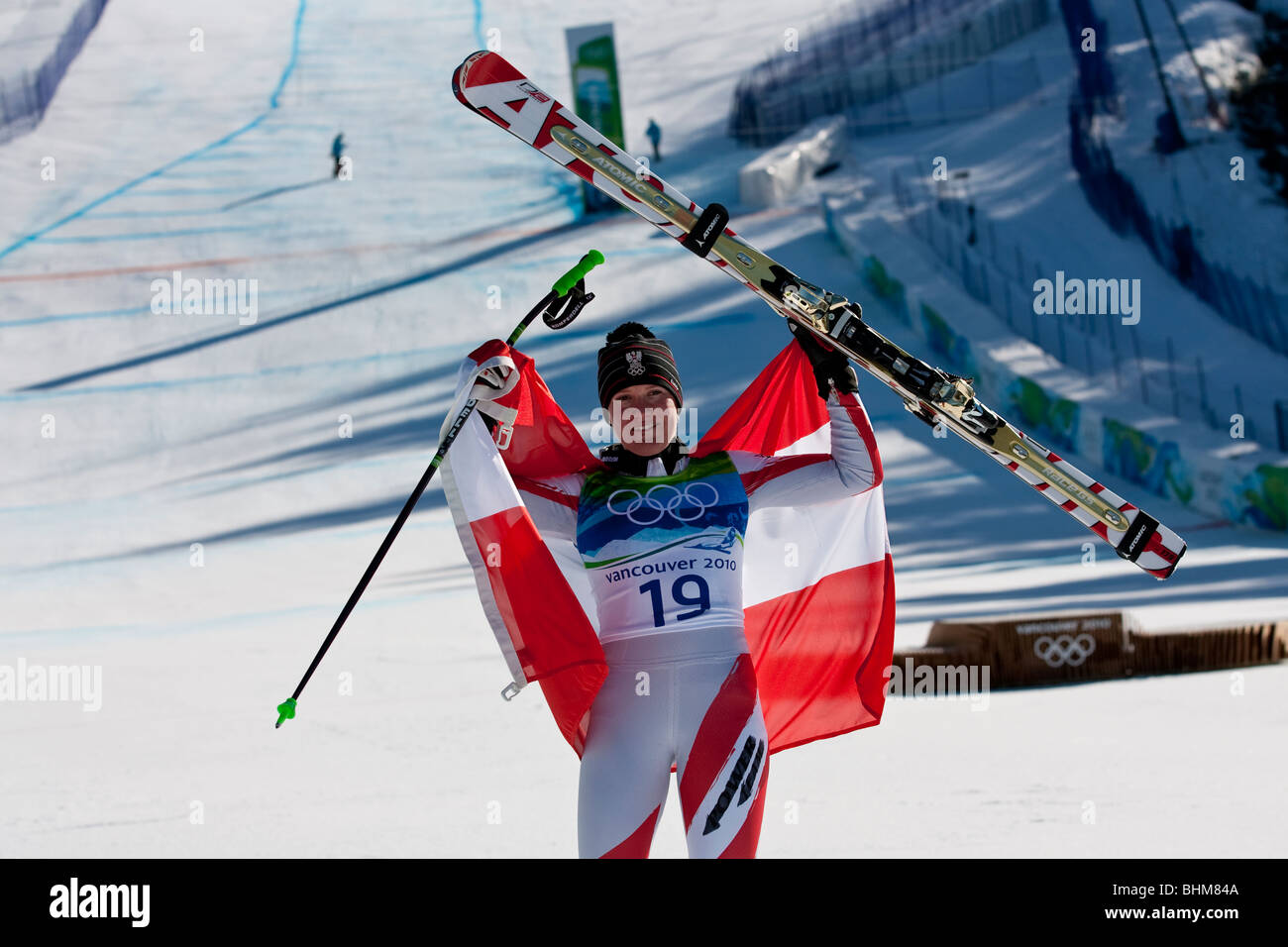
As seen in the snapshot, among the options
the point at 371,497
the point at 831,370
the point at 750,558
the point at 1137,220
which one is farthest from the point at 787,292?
the point at 1137,220

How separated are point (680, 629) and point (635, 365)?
0.66 m

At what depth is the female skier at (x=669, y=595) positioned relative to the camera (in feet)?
10.9

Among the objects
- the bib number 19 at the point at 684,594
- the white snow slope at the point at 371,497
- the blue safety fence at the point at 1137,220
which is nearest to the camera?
the bib number 19 at the point at 684,594

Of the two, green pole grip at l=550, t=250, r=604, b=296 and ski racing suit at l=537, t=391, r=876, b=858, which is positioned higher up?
green pole grip at l=550, t=250, r=604, b=296

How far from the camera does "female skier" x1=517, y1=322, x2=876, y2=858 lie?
3320mm

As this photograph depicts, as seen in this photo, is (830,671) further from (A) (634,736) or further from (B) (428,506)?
(B) (428,506)

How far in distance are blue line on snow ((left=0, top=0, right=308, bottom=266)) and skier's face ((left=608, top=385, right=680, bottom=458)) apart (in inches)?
774

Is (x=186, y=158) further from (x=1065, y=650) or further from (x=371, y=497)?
(x=1065, y=650)
